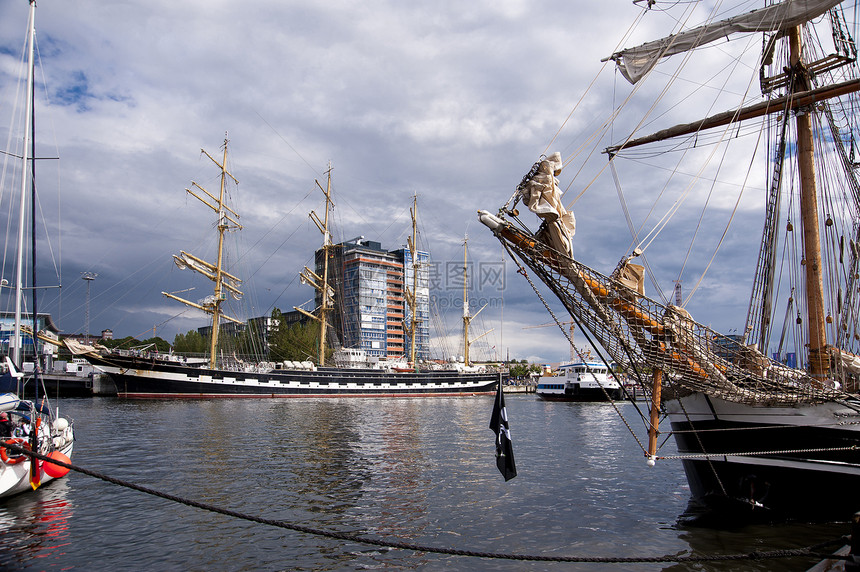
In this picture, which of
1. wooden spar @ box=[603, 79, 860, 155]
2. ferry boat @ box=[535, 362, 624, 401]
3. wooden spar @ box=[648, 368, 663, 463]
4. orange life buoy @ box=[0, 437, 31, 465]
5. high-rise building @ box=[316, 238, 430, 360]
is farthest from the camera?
high-rise building @ box=[316, 238, 430, 360]

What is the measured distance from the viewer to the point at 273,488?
15.2 m

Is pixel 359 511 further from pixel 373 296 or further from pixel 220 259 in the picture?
pixel 373 296

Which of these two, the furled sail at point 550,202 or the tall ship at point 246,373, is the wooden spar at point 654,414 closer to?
the furled sail at point 550,202

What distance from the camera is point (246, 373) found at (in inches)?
2450

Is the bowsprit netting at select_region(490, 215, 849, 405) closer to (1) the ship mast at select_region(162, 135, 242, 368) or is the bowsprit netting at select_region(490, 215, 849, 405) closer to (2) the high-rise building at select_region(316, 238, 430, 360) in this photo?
(1) the ship mast at select_region(162, 135, 242, 368)

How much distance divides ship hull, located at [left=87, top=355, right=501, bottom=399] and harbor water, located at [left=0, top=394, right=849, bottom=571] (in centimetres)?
3590

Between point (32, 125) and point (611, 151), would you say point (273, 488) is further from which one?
point (32, 125)

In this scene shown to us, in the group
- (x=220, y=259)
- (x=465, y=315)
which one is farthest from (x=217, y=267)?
(x=465, y=315)

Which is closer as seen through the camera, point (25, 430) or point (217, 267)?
point (25, 430)

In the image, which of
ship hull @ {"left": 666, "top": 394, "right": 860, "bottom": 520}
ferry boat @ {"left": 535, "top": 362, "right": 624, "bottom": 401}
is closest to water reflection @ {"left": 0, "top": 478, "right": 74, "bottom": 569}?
ship hull @ {"left": 666, "top": 394, "right": 860, "bottom": 520}

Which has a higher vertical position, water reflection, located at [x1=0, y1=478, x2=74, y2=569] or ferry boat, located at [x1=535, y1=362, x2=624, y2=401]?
water reflection, located at [x1=0, y1=478, x2=74, y2=569]

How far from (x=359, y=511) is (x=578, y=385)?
60.6 metres

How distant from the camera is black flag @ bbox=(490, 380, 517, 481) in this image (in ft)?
33.9

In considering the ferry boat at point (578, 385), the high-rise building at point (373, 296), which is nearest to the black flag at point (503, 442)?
the ferry boat at point (578, 385)
